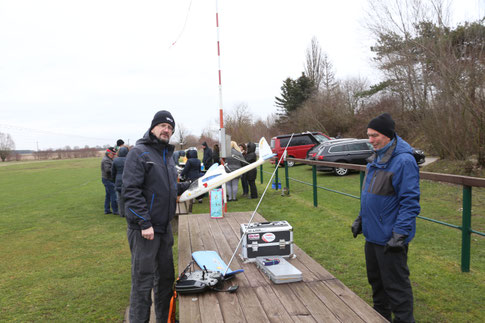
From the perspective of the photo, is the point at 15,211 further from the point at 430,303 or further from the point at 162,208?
the point at 430,303

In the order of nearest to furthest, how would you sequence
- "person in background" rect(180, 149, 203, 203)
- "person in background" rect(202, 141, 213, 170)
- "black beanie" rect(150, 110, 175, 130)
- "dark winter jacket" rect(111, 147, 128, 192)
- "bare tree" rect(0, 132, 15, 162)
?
"black beanie" rect(150, 110, 175, 130), "dark winter jacket" rect(111, 147, 128, 192), "person in background" rect(180, 149, 203, 203), "person in background" rect(202, 141, 213, 170), "bare tree" rect(0, 132, 15, 162)

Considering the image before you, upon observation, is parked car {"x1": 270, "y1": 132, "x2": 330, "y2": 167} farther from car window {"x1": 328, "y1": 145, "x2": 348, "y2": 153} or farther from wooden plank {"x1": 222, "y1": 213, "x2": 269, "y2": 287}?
wooden plank {"x1": 222, "y1": 213, "x2": 269, "y2": 287}

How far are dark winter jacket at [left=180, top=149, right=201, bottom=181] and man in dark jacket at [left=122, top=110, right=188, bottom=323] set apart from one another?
5858 mm

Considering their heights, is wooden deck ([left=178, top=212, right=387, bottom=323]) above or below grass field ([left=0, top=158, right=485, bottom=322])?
above

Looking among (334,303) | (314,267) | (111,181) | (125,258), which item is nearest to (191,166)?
(111,181)

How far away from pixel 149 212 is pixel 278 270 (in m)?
1.19

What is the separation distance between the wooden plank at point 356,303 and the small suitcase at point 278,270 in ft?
0.82

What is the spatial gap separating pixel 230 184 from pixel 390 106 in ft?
79.6

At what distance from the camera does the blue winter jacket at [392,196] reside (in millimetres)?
2459

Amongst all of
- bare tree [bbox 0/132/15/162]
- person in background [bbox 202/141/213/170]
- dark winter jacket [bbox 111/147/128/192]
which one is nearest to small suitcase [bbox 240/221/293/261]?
dark winter jacket [bbox 111/147/128/192]

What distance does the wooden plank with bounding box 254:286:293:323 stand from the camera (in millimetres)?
2086

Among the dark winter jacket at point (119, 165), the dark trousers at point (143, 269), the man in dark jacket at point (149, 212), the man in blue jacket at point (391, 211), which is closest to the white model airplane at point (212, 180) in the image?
the man in dark jacket at point (149, 212)

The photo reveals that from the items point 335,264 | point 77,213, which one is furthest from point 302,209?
point 77,213

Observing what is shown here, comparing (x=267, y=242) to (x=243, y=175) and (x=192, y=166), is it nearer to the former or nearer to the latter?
(x=192, y=166)
